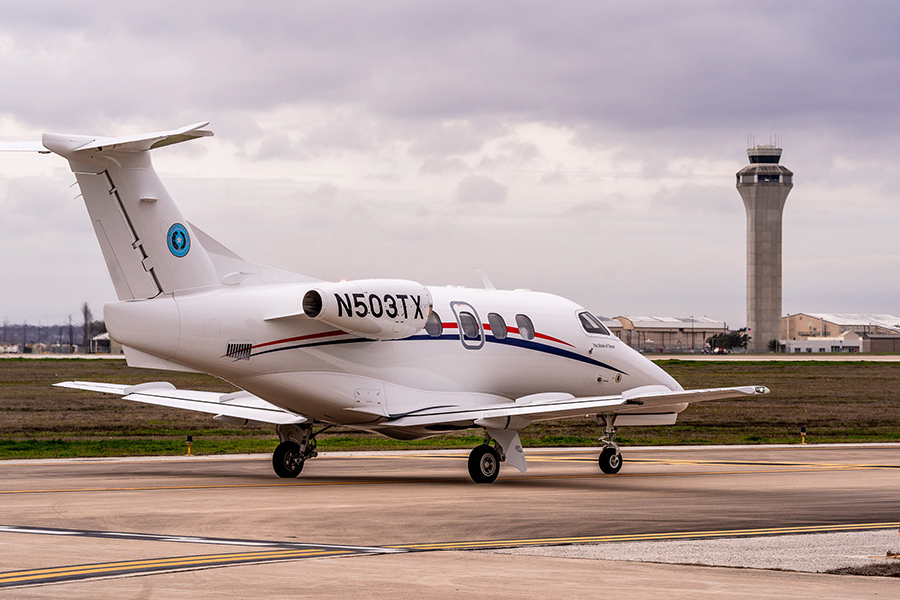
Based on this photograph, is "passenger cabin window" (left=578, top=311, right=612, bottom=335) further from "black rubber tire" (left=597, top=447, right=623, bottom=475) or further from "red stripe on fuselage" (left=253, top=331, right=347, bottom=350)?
"red stripe on fuselage" (left=253, top=331, right=347, bottom=350)

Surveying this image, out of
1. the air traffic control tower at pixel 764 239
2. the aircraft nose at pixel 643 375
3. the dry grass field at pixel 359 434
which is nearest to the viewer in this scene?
the aircraft nose at pixel 643 375

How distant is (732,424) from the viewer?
156 feet

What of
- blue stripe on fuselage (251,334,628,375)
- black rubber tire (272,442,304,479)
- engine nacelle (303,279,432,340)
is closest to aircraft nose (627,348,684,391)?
blue stripe on fuselage (251,334,628,375)

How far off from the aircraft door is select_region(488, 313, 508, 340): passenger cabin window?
40cm

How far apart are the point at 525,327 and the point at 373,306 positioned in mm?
→ 5512

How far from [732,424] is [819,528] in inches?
1224

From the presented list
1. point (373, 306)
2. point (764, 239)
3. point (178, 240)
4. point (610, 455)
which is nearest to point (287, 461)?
point (373, 306)

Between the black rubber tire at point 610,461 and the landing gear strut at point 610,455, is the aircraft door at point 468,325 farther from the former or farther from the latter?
the black rubber tire at point 610,461

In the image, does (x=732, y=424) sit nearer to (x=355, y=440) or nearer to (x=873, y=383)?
(x=355, y=440)

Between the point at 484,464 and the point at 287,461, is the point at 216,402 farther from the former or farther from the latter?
the point at 484,464

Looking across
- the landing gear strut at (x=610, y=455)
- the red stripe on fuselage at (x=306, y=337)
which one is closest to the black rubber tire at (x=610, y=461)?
the landing gear strut at (x=610, y=455)

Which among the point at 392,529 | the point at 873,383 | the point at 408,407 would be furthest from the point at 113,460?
the point at 873,383

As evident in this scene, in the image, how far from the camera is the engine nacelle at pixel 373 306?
22422 mm

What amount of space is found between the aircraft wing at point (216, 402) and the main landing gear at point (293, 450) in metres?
0.43
